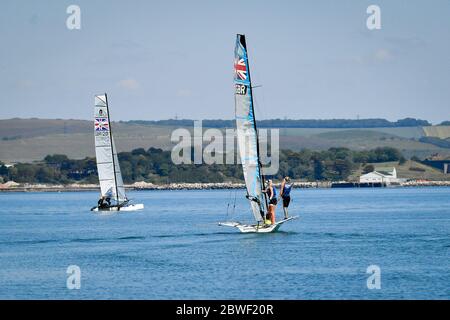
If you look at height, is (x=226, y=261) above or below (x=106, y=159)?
below

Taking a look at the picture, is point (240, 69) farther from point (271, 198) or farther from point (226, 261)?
point (226, 261)

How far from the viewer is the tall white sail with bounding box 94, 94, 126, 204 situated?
100750 millimetres

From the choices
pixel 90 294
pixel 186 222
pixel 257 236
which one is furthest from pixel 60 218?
pixel 90 294

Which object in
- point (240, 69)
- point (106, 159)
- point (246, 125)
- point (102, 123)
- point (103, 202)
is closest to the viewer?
point (240, 69)

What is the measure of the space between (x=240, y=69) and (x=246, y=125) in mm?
3134

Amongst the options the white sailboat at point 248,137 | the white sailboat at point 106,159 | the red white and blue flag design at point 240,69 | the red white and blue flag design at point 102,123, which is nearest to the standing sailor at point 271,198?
the white sailboat at point 248,137

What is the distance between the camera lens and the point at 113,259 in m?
54.1

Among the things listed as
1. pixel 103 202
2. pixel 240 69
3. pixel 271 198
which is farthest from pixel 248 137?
pixel 103 202

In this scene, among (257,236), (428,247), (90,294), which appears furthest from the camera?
(257,236)

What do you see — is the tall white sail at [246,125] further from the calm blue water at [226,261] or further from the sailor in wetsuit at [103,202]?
the sailor in wetsuit at [103,202]

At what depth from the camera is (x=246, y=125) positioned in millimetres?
61188

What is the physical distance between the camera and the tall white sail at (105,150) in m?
101
